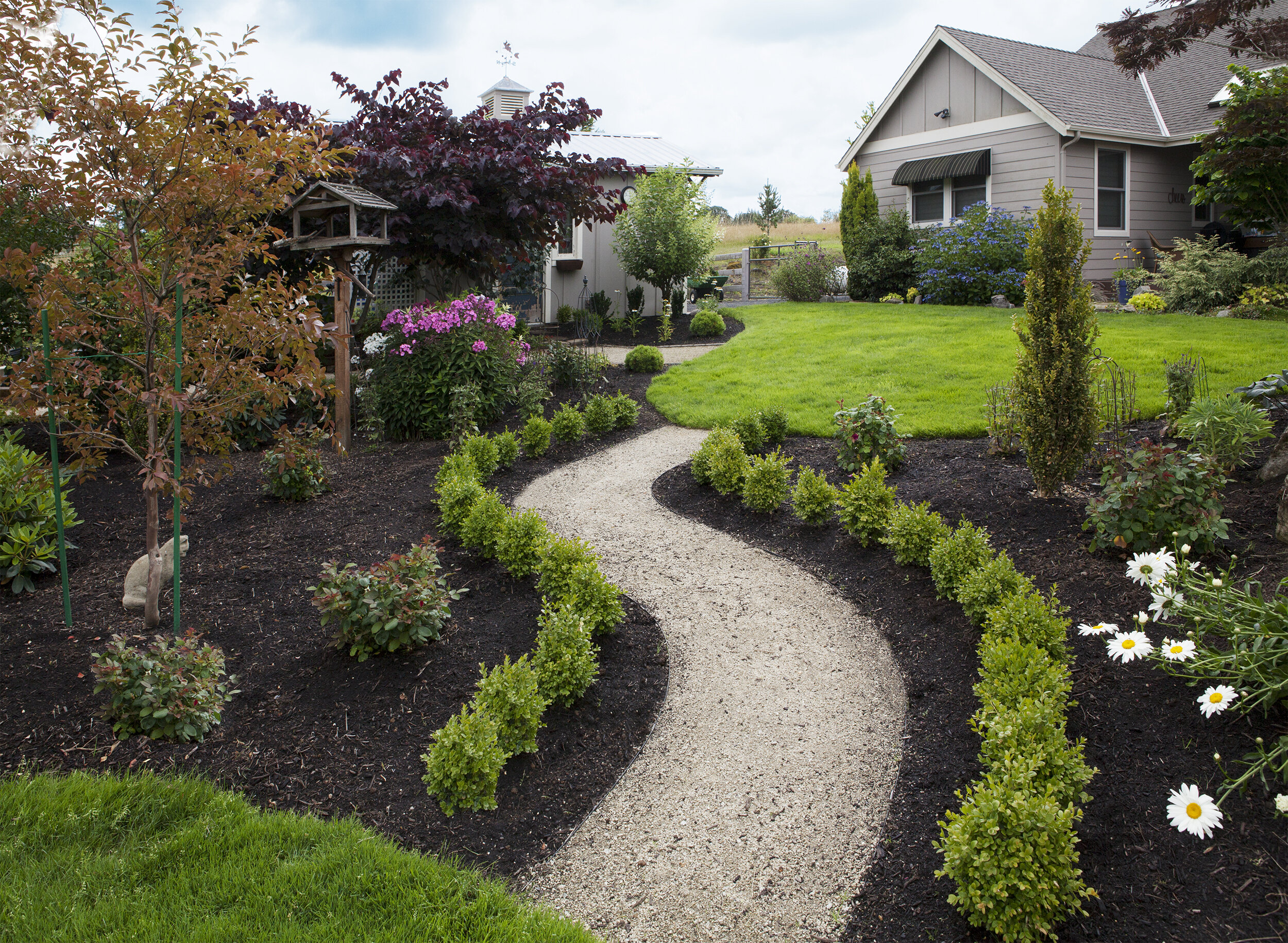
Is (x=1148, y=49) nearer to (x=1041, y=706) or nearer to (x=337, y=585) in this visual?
(x=1041, y=706)

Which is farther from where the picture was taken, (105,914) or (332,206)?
(332,206)

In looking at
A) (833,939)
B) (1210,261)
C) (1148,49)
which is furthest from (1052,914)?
(1210,261)

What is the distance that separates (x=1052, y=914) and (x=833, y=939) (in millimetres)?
615

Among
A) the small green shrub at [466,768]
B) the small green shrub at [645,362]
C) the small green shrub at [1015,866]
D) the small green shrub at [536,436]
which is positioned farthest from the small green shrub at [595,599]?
the small green shrub at [645,362]

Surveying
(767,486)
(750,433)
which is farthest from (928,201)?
(767,486)

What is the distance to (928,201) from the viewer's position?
16594mm

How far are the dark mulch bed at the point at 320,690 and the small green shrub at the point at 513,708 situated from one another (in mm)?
122

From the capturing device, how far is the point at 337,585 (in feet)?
12.3

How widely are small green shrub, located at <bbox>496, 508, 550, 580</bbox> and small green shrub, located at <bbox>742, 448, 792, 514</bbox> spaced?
5.31 feet

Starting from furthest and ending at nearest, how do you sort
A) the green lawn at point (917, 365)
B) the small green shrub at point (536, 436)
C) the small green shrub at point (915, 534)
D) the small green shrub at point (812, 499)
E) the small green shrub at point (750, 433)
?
the green lawn at point (917, 365), the small green shrub at point (536, 436), the small green shrub at point (750, 433), the small green shrub at point (812, 499), the small green shrub at point (915, 534)

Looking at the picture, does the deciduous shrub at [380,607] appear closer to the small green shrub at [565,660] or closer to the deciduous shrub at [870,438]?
the small green shrub at [565,660]

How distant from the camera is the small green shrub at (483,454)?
653 cm

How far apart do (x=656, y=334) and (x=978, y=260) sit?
5562 millimetres

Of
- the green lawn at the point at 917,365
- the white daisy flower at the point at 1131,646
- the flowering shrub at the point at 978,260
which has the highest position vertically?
the flowering shrub at the point at 978,260
